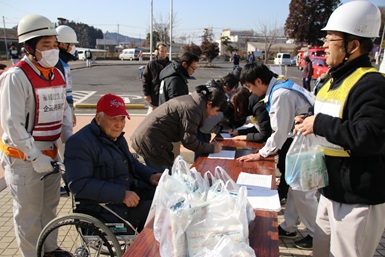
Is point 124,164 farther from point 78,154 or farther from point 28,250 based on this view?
point 28,250

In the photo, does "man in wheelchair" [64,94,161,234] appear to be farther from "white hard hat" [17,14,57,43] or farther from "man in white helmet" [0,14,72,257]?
"white hard hat" [17,14,57,43]

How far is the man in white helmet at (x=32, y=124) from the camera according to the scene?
2.00 metres

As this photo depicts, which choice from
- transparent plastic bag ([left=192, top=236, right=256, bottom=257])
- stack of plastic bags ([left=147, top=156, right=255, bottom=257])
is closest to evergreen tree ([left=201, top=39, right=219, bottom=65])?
stack of plastic bags ([left=147, top=156, right=255, bottom=257])

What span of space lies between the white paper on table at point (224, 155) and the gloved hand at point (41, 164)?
1.36m

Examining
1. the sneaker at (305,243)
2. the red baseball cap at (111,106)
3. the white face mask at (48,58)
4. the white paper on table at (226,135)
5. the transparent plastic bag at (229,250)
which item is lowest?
the sneaker at (305,243)

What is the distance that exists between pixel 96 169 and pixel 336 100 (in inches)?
60.6

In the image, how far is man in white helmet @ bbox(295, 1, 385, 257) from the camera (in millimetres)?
1419

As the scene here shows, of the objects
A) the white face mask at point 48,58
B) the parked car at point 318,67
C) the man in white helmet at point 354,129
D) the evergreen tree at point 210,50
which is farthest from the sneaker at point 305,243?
the evergreen tree at point 210,50

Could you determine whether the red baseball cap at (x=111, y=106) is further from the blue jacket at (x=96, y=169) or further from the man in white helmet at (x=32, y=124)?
the man in white helmet at (x=32, y=124)

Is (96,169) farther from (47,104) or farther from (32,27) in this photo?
(32,27)

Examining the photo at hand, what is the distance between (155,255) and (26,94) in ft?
4.47

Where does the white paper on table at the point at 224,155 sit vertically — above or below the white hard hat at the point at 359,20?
below

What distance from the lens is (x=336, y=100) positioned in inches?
62.7

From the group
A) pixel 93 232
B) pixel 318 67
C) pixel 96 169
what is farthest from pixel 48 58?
pixel 318 67
